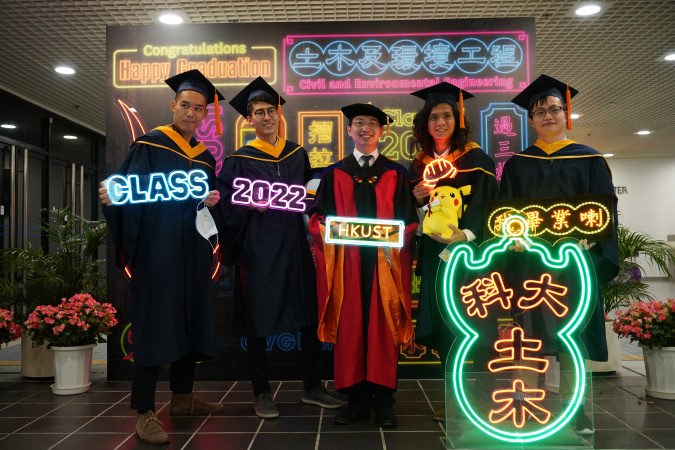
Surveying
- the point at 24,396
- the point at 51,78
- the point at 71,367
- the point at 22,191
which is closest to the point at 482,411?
the point at 71,367

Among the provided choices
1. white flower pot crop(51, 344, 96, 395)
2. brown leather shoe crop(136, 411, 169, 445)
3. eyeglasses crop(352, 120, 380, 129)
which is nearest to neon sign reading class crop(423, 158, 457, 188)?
eyeglasses crop(352, 120, 380, 129)

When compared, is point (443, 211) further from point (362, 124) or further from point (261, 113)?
point (261, 113)

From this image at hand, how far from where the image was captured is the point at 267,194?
3.33 meters

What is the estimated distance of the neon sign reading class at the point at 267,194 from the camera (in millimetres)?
3305

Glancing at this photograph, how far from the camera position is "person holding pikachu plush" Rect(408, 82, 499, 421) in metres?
2.90

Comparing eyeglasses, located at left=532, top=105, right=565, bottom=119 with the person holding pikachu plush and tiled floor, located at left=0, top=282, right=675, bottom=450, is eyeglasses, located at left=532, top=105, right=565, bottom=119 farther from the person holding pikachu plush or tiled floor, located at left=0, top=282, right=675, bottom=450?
tiled floor, located at left=0, top=282, right=675, bottom=450

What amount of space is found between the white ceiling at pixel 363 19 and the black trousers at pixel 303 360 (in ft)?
11.2

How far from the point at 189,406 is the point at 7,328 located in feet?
6.43

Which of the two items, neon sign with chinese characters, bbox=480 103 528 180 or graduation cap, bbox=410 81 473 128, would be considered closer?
graduation cap, bbox=410 81 473 128

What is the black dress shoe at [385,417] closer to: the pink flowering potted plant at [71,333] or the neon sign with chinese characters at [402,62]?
the pink flowering potted plant at [71,333]

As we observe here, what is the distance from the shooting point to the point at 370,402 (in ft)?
10.5

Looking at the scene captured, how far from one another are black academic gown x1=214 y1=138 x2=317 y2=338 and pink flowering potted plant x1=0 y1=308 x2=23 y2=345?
2.17 meters

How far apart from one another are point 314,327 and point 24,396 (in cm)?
233

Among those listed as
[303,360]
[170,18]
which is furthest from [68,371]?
[170,18]
